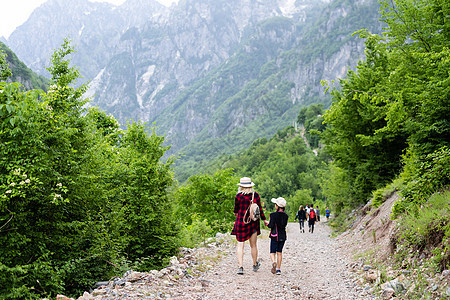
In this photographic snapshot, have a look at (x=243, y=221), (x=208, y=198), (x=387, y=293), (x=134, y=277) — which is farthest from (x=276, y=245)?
(x=208, y=198)

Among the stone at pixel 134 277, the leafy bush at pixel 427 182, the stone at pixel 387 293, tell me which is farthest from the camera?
the leafy bush at pixel 427 182

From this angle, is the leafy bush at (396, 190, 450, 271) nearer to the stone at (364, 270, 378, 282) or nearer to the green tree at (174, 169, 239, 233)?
the stone at (364, 270, 378, 282)

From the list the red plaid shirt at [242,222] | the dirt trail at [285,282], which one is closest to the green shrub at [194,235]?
the dirt trail at [285,282]

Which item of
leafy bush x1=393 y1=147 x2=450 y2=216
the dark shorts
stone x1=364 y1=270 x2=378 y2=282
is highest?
leafy bush x1=393 y1=147 x2=450 y2=216

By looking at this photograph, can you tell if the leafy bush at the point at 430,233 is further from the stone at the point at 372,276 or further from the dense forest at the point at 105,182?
the stone at the point at 372,276

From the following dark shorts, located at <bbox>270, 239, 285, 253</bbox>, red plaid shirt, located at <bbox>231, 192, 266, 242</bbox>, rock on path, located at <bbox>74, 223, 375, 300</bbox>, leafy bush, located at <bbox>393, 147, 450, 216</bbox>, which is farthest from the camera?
dark shorts, located at <bbox>270, 239, 285, 253</bbox>

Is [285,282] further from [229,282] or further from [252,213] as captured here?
[252,213]

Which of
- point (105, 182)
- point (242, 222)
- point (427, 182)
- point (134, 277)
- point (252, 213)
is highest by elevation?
point (105, 182)

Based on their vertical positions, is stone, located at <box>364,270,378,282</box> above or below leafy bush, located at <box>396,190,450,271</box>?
below

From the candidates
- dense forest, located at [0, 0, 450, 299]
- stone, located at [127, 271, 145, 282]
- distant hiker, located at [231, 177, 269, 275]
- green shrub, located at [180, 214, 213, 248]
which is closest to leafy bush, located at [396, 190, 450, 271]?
dense forest, located at [0, 0, 450, 299]

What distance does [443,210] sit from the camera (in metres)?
5.39

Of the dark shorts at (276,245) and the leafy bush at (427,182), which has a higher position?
the leafy bush at (427,182)

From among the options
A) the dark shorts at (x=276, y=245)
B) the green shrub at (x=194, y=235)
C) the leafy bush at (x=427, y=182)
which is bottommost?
the dark shorts at (x=276, y=245)

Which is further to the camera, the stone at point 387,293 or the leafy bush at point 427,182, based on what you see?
the leafy bush at point 427,182
